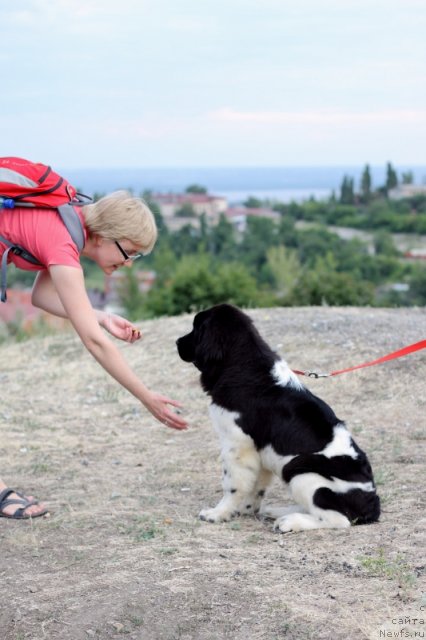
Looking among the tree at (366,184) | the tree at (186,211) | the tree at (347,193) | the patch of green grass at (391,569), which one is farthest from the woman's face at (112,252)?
the tree at (366,184)

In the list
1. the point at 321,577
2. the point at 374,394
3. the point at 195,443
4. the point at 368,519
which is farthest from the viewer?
the point at 374,394

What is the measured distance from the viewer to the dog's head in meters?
5.04

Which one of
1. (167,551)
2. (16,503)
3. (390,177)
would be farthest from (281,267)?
(167,551)

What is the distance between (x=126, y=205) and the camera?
4.53 metres

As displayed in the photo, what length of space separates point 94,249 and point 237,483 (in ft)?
5.50

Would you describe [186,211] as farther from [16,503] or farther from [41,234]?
[41,234]

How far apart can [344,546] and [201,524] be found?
1.00 metres

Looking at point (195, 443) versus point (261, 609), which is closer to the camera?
point (261, 609)

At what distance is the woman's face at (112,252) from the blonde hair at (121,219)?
42mm

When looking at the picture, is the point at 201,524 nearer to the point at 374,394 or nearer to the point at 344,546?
the point at 344,546

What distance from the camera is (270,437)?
488 centimetres

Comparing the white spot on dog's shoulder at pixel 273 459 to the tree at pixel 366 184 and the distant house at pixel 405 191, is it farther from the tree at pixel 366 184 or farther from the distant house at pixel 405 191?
the tree at pixel 366 184

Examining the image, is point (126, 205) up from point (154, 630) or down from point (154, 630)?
up

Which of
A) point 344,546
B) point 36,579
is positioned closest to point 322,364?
point 344,546
